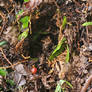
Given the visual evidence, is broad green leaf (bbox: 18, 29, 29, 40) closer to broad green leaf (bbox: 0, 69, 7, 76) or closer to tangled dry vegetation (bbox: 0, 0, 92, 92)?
tangled dry vegetation (bbox: 0, 0, 92, 92)

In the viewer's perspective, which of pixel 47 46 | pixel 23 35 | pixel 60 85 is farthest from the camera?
pixel 47 46

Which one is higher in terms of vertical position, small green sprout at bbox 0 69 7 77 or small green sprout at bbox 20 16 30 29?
small green sprout at bbox 20 16 30 29

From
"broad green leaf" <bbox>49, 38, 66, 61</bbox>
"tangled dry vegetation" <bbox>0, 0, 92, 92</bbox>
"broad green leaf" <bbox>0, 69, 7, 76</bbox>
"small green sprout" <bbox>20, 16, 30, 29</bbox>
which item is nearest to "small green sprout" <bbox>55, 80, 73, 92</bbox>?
"tangled dry vegetation" <bbox>0, 0, 92, 92</bbox>

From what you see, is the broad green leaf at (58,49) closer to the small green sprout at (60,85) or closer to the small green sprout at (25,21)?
the small green sprout at (60,85)

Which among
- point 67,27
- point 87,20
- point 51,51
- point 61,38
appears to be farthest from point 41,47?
point 87,20

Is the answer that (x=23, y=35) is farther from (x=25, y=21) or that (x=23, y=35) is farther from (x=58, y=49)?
(x=58, y=49)

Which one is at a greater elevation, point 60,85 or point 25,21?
point 25,21

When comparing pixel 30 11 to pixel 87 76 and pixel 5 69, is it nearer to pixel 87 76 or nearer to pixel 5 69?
pixel 5 69

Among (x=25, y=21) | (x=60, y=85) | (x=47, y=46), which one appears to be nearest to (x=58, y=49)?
(x=47, y=46)

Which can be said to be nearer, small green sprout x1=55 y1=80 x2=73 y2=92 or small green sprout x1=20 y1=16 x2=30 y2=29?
small green sprout x1=55 y1=80 x2=73 y2=92
